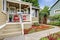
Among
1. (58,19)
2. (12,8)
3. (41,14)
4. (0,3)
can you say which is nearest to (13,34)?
(0,3)

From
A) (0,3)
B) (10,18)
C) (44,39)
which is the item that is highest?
(0,3)

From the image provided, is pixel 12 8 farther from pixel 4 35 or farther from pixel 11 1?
pixel 4 35

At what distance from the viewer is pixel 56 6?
34531 millimetres

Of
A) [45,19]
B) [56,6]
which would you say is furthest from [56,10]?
[45,19]

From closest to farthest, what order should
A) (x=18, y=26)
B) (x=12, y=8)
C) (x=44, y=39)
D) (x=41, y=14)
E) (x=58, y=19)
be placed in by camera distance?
(x=44, y=39), (x=18, y=26), (x=12, y=8), (x=58, y=19), (x=41, y=14)

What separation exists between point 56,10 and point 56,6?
45.4 inches

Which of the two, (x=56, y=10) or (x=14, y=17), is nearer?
(x=14, y=17)

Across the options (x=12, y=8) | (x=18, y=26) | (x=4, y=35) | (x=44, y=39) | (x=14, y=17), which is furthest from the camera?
(x=12, y=8)

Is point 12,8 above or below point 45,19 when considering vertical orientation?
above

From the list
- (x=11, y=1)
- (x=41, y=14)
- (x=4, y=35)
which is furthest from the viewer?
(x=41, y=14)

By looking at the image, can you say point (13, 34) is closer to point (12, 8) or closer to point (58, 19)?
point (12, 8)

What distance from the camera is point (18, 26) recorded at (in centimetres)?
1562

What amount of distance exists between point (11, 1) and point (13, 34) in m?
6.28

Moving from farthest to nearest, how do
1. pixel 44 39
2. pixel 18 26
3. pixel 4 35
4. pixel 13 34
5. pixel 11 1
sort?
pixel 11 1, pixel 18 26, pixel 13 34, pixel 4 35, pixel 44 39
